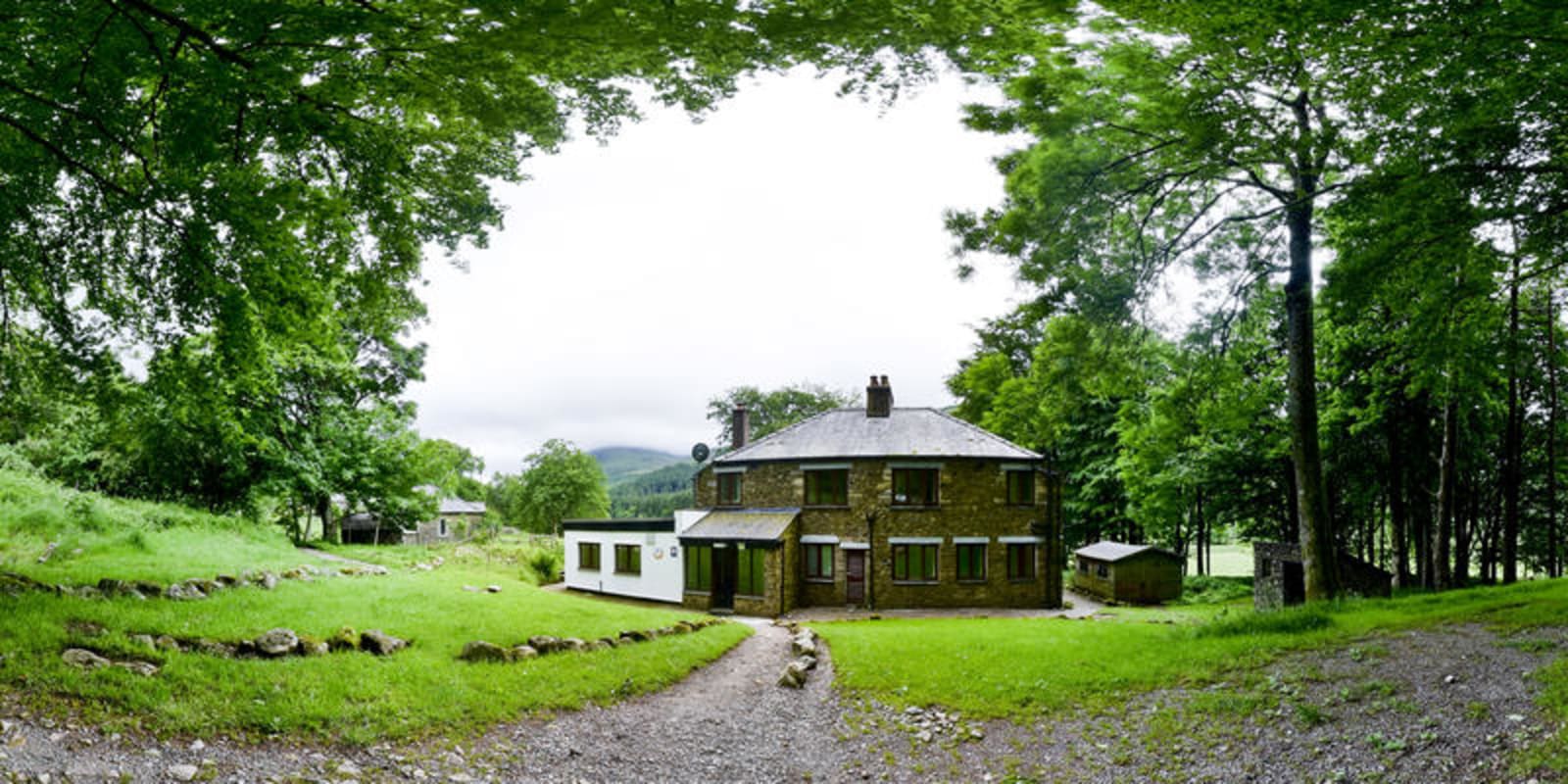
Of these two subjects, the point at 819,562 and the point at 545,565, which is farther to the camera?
the point at 545,565

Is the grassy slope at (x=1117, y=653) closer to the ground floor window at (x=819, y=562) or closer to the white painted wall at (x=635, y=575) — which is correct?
the ground floor window at (x=819, y=562)

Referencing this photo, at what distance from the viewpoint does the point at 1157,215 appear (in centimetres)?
1662

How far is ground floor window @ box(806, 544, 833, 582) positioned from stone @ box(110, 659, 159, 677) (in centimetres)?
2193

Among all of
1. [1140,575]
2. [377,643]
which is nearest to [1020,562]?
[1140,575]

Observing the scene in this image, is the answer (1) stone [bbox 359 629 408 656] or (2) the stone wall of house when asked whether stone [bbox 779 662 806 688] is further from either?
(2) the stone wall of house

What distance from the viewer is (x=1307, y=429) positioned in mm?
15805

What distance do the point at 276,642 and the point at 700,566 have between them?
19.6 metres

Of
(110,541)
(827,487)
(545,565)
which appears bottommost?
(545,565)

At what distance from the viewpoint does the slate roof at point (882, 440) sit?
2888 cm

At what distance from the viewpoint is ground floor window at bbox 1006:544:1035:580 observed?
94.6 ft

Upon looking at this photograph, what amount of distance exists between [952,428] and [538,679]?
72.6 feet

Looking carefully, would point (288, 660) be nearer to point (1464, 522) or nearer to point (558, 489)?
point (1464, 522)

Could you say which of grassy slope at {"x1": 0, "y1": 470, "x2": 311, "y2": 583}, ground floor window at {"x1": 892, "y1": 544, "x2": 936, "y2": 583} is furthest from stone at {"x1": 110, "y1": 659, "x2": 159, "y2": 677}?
ground floor window at {"x1": 892, "y1": 544, "x2": 936, "y2": 583}

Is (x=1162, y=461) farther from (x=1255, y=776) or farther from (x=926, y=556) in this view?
(x=1255, y=776)
